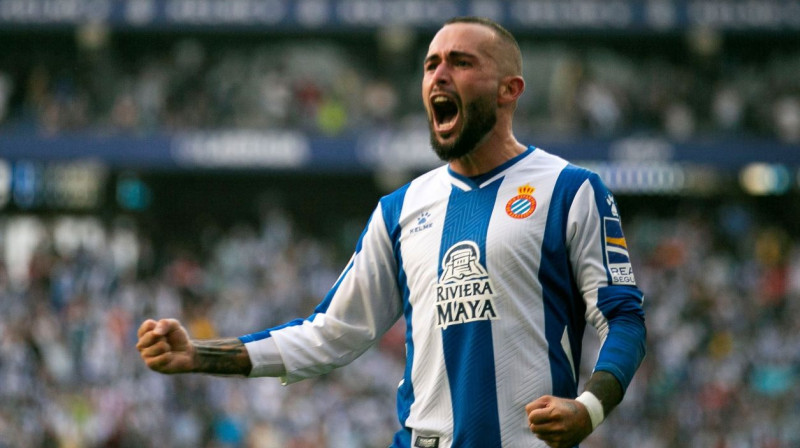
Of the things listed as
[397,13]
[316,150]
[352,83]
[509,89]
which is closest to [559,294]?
[509,89]

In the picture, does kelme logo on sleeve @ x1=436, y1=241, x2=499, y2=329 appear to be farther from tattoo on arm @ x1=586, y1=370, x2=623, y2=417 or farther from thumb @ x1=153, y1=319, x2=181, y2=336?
thumb @ x1=153, y1=319, x2=181, y2=336

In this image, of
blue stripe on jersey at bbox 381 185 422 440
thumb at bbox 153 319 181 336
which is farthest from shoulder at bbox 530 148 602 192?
thumb at bbox 153 319 181 336

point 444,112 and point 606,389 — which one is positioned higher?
point 444,112

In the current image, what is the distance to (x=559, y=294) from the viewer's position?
3395 mm

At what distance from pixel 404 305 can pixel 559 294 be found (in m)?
0.55

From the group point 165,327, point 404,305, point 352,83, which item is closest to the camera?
point 165,327

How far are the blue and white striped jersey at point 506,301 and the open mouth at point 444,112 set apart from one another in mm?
203

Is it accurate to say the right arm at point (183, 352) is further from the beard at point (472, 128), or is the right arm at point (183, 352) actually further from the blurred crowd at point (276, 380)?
the blurred crowd at point (276, 380)

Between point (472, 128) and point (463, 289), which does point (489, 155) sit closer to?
point (472, 128)

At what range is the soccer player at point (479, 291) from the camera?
3311 millimetres

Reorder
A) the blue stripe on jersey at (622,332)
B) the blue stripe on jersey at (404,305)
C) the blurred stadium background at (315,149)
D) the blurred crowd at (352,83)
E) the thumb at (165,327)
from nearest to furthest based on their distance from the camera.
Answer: the blue stripe on jersey at (622,332)
the thumb at (165,327)
the blue stripe on jersey at (404,305)
the blurred stadium background at (315,149)
the blurred crowd at (352,83)

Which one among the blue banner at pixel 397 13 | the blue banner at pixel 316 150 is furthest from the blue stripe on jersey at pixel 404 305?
the blue banner at pixel 397 13

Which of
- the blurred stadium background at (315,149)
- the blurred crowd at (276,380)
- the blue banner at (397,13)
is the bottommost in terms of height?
the blurred crowd at (276,380)

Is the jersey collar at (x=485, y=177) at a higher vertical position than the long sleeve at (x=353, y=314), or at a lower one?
higher
